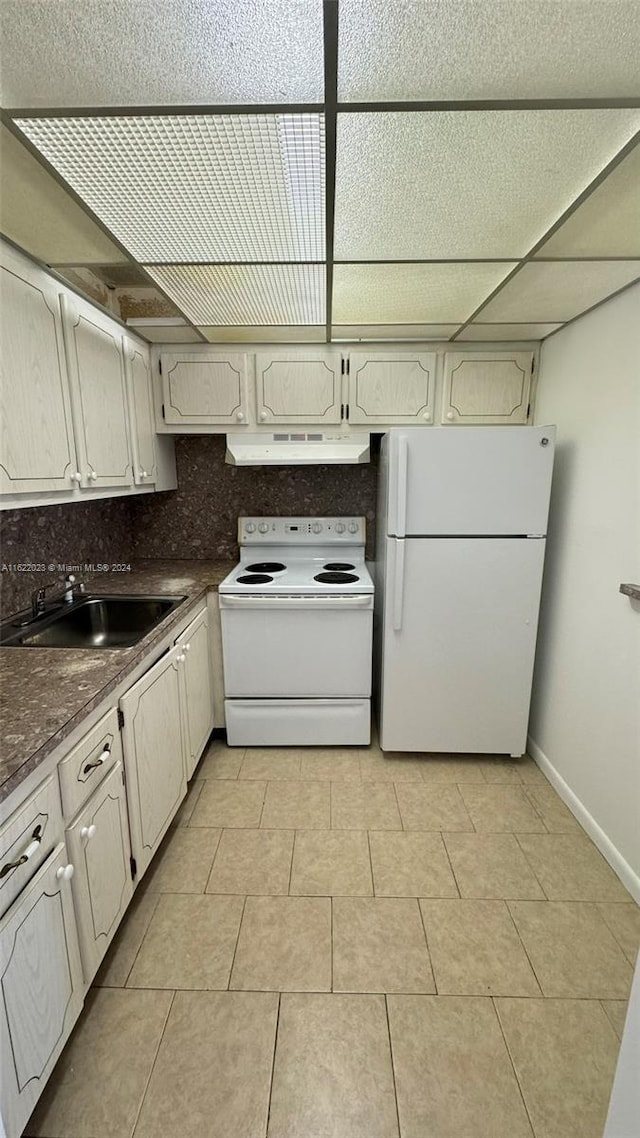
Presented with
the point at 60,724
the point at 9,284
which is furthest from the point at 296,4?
the point at 60,724

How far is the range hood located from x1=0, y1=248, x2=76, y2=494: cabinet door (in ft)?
2.97

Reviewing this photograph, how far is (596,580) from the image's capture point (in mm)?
1833

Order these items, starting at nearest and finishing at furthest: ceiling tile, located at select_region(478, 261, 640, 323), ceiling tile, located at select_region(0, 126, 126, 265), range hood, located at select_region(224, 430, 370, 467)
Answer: ceiling tile, located at select_region(0, 126, 126, 265)
ceiling tile, located at select_region(478, 261, 640, 323)
range hood, located at select_region(224, 430, 370, 467)

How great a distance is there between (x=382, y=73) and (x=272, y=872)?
7.38 feet

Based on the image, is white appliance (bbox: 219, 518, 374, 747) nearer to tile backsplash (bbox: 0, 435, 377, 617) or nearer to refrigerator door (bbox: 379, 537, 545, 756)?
refrigerator door (bbox: 379, 537, 545, 756)

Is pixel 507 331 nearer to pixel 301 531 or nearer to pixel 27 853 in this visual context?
pixel 301 531

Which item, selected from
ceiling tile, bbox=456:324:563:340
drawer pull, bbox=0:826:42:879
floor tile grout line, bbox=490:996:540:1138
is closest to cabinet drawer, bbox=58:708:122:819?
drawer pull, bbox=0:826:42:879

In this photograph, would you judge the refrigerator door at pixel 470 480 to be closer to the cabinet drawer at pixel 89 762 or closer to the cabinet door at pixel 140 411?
the cabinet door at pixel 140 411

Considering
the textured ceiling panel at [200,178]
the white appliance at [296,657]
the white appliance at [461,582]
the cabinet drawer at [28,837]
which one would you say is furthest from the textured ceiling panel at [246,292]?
the cabinet drawer at [28,837]

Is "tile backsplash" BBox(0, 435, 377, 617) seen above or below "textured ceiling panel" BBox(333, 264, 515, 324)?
below

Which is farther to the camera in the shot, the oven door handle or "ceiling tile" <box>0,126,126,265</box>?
the oven door handle

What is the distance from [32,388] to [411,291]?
142 centimetres

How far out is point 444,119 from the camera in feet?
3.14

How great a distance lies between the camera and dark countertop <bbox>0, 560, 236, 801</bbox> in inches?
36.0
